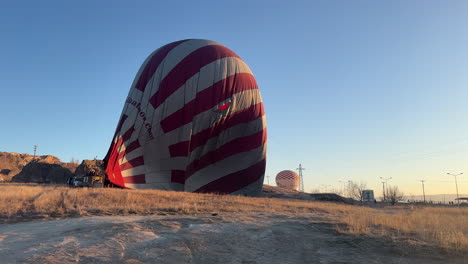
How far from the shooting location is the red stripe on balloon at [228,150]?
2347cm

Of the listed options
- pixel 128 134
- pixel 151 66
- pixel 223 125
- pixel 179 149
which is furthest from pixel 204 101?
pixel 128 134

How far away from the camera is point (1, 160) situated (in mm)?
116000

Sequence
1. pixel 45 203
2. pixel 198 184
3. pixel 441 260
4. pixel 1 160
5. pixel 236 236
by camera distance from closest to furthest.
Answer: pixel 441 260 < pixel 236 236 < pixel 45 203 < pixel 198 184 < pixel 1 160

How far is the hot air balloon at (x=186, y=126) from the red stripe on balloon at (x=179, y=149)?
0.07m

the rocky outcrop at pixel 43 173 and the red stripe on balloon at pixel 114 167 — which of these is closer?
the red stripe on balloon at pixel 114 167

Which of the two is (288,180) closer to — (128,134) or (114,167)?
(128,134)

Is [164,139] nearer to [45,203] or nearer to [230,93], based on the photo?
[230,93]

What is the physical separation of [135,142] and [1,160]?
12165 cm

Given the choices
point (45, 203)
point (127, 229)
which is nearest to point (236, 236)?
point (127, 229)

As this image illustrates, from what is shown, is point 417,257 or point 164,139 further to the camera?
point 164,139

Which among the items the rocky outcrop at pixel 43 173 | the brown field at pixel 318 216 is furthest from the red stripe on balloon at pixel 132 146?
the rocky outcrop at pixel 43 173

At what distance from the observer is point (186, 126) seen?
22.4 meters

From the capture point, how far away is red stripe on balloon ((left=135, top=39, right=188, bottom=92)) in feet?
78.4

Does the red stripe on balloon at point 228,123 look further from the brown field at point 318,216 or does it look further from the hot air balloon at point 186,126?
the brown field at point 318,216
